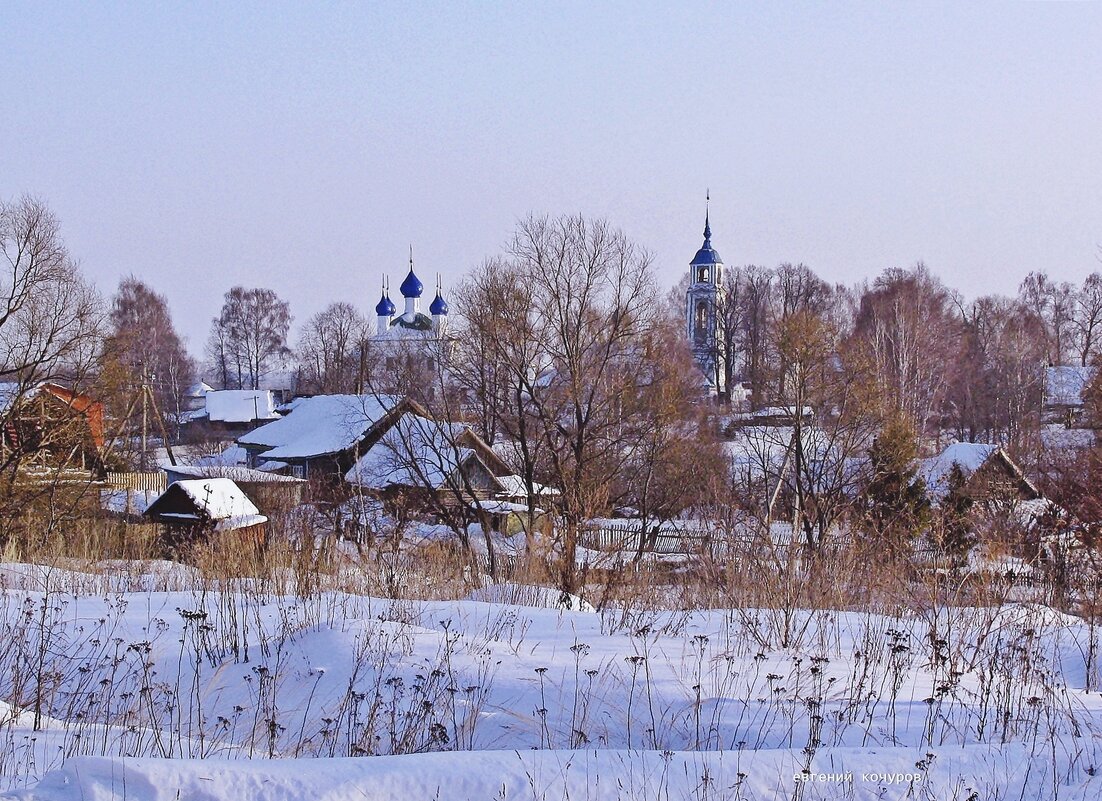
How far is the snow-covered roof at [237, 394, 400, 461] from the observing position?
34.8 m

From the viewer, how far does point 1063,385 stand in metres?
57.2

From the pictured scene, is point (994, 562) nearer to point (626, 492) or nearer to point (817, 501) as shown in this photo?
point (817, 501)

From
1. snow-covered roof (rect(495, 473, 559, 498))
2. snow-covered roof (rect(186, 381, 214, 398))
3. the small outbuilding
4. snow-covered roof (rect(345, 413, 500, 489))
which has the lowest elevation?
the small outbuilding

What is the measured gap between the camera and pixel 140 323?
64.2 metres

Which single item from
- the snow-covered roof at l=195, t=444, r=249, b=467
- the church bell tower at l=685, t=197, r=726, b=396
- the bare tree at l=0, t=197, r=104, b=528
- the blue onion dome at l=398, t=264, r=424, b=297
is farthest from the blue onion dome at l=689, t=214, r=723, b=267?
→ the bare tree at l=0, t=197, r=104, b=528

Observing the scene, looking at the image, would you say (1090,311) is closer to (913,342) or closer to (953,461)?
(913,342)

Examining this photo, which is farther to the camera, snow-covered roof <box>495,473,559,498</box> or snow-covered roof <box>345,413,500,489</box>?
snow-covered roof <box>495,473,559,498</box>

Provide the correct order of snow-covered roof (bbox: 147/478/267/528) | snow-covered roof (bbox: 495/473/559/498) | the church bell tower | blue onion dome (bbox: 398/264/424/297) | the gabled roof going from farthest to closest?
1. blue onion dome (bbox: 398/264/424/297)
2. the church bell tower
3. the gabled roof
4. snow-covered roof (bbox: 495/473/559/498)
5. snow-covered roof (bbox: 147/478/267/528)

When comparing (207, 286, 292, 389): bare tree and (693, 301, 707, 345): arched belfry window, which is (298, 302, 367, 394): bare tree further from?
(693, 301, 707, 345): arched belfry window

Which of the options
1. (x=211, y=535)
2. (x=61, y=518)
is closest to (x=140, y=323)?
(x=61, y=518)

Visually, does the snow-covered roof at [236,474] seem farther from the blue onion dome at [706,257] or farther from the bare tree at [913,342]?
the blue onion dome at [706,257]

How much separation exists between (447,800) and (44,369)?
20.2 m

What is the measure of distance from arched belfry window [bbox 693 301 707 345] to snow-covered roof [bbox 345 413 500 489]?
143 ft

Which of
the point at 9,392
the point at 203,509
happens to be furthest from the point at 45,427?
the point at 203,509
